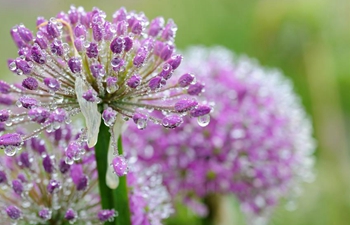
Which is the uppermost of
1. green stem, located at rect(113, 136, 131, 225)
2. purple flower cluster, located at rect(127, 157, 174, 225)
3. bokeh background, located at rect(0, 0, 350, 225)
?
bokeh background, located at rect(0, 0, 350, 225)

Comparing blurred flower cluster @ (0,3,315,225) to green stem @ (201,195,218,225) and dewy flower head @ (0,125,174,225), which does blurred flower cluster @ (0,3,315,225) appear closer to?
dewy flower head @ (0,125,174,225)

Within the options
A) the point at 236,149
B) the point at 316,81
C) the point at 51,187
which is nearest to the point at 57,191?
the point at 51,187

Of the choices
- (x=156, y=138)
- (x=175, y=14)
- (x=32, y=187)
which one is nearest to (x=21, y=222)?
(x=32, y=187)

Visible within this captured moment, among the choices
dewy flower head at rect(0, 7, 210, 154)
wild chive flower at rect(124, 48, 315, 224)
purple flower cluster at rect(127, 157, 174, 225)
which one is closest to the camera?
dewy flower head at rect(0, 7, 210, 154)

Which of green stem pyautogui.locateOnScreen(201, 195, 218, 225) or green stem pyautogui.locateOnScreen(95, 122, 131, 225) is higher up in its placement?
green stem pyautogui.locateOnScreen(201, 195, 218, 225)

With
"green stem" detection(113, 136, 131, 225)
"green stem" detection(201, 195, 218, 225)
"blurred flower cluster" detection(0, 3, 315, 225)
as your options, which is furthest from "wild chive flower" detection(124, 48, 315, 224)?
"green stem" detection(113, 136, 131, 225)

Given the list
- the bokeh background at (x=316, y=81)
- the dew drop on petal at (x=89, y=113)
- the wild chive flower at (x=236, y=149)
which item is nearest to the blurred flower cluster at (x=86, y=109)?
the dew drop on petal at (x=89, y=113)

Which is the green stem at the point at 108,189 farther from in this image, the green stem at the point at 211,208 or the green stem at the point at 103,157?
the green stem at the point at 211,208
